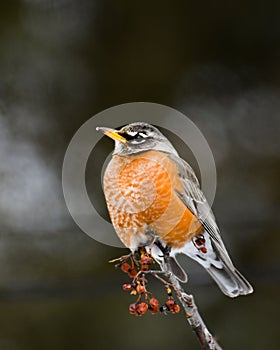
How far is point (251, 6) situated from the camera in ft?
16.5

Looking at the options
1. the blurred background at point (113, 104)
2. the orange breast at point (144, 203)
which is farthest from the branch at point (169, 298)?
the blurred background at point (113, 104)

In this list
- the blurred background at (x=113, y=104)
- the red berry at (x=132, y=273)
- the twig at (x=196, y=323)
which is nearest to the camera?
the twig at (x=196, y=323)

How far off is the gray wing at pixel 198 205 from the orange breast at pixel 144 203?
0.9 inches

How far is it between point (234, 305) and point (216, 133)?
137 cm

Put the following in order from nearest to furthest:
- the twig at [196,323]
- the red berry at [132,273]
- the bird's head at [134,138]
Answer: the twig at [196,323], the red berry at [132,273], the bird's head at [134,138]

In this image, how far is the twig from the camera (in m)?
0.97

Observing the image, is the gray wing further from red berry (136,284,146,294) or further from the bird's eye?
red berry (136,284,146,294)

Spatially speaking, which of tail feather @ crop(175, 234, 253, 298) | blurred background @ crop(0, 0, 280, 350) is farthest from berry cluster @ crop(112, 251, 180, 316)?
blurred background @ crop(0, 0, 280, 350)

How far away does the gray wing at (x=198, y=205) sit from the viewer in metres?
1.31

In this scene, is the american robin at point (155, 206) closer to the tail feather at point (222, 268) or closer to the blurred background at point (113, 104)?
the tail feather at point (222, 268)

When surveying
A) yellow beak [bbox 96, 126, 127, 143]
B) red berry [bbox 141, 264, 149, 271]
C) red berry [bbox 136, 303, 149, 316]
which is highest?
yellow beak [bbox 96, 126, 127, 143]

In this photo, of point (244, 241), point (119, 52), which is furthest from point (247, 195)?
point (119, 52)

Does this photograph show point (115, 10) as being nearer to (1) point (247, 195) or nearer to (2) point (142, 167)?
(1) point (247, 195)

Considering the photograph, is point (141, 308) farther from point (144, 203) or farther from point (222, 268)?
point (222, 268)
